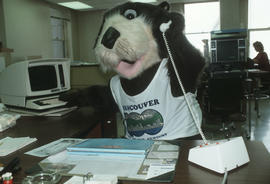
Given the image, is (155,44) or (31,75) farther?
(31,75)

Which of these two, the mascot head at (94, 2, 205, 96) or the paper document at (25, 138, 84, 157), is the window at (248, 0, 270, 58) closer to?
the mascot head at (94, 2, 205, 96)

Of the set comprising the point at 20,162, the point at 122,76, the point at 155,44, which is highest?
the point at 155,44

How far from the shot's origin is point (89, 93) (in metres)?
1.78

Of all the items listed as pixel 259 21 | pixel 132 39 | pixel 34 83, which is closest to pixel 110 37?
pixel 132 39

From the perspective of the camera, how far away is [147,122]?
51.0 inches

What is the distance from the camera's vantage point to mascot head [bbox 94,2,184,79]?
1.17 m

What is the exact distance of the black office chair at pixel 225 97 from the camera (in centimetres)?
301

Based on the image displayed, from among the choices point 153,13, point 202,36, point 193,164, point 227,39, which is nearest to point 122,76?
point 153,13

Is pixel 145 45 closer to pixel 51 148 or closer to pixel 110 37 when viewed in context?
pixel 110 37

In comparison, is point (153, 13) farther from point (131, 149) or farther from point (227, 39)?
point (227, 39)

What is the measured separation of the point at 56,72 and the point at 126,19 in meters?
0.91

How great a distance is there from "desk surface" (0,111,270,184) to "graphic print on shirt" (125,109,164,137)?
0.23 metres

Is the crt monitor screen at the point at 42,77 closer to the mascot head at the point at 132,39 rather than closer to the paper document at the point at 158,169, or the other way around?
the mascot head at the point at 132,39

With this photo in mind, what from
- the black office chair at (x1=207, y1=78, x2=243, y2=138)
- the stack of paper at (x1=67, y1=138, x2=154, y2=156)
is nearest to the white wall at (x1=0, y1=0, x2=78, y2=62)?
the black office chair at (x1=207, y1=78, x2=243, y2=138)
